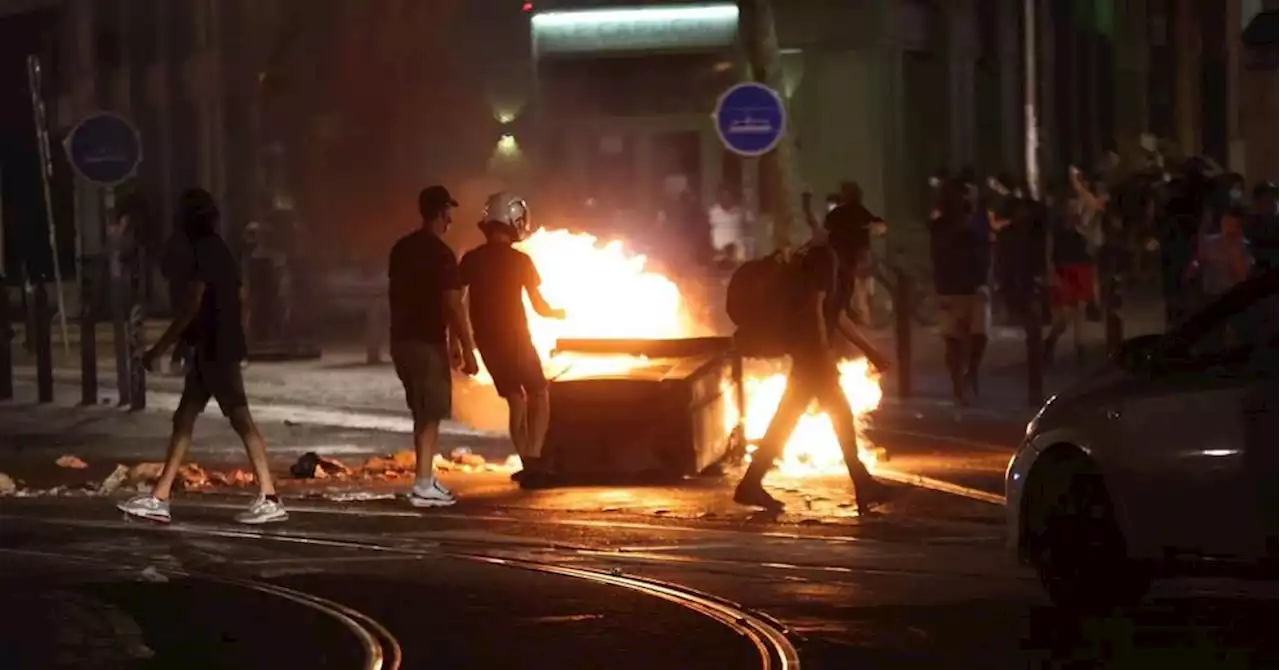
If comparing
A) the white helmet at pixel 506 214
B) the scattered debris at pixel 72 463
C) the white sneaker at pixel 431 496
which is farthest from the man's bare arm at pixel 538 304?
the scattered debris at pixel 72 463

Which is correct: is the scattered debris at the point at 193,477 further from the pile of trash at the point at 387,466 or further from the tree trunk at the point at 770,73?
the tree trunk at the point at 770,73

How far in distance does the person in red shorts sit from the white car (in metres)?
12.2

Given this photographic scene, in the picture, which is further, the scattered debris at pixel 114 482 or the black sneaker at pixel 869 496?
the scattered debris at pixel 114 482

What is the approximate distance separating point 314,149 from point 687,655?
85.9ft

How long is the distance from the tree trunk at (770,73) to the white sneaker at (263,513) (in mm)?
11108

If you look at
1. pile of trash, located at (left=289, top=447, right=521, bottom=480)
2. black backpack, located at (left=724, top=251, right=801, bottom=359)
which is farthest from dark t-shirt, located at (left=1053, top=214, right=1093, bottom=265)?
black backpack, located at (left=724, top=251, right=801, bottom=359)

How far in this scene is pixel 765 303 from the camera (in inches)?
502

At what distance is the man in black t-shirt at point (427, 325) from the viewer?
42.3 feet

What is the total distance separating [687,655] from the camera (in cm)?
852

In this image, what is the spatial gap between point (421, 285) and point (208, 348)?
49.7 inches

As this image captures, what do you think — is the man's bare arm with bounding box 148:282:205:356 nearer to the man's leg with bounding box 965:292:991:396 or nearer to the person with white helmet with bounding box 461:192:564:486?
the person with white helmet with bounding box 461:192:564:486

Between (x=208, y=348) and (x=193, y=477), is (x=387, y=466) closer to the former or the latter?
(x=193, y=477)

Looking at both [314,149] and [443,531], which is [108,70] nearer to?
[314,149]

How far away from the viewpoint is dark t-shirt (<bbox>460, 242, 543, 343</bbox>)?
13.6 meters
